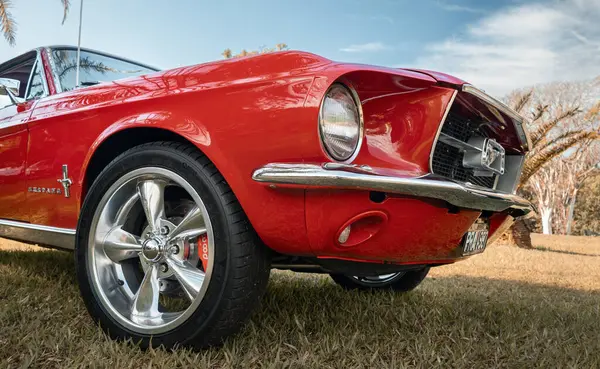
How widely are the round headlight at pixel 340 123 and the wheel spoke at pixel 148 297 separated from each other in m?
0.97

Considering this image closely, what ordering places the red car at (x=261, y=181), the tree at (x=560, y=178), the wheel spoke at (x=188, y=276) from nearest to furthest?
1. the red car at (x=261, y=181)
2. the wheel spoke at (x=188, y=276)
3. the tree at (x=560, y=178)

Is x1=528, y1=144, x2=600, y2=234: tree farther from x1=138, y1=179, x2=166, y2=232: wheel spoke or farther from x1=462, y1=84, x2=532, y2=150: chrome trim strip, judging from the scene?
x1=138, y1=179, x2=166, y2=232: wheel spoke

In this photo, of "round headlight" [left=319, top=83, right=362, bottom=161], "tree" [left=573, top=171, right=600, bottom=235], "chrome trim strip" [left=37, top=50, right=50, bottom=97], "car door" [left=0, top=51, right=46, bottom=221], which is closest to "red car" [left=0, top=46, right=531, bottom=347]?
"round headlight" [left=319, top=83, right=362, bottom=161]

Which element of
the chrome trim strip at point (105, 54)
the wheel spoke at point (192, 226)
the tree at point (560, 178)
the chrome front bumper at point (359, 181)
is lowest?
the tree at point (560, 178)

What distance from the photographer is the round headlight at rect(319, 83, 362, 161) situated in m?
1.70

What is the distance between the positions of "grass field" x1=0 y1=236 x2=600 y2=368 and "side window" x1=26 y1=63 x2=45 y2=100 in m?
1.17

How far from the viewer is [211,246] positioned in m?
1.82

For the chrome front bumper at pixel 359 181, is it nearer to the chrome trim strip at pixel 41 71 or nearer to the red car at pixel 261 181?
the red car at pixel 261 181

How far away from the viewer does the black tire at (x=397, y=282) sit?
3150mm

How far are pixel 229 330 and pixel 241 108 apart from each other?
0.84 meters

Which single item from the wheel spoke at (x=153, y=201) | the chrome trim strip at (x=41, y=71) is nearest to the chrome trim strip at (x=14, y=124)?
the chrome trim strip at (x=41, y=71)

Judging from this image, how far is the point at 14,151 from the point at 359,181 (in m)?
2.30

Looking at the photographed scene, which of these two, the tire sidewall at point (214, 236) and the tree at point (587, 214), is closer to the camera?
the tire sidewall at point (214, 236)

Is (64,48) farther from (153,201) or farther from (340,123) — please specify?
(340,123)
